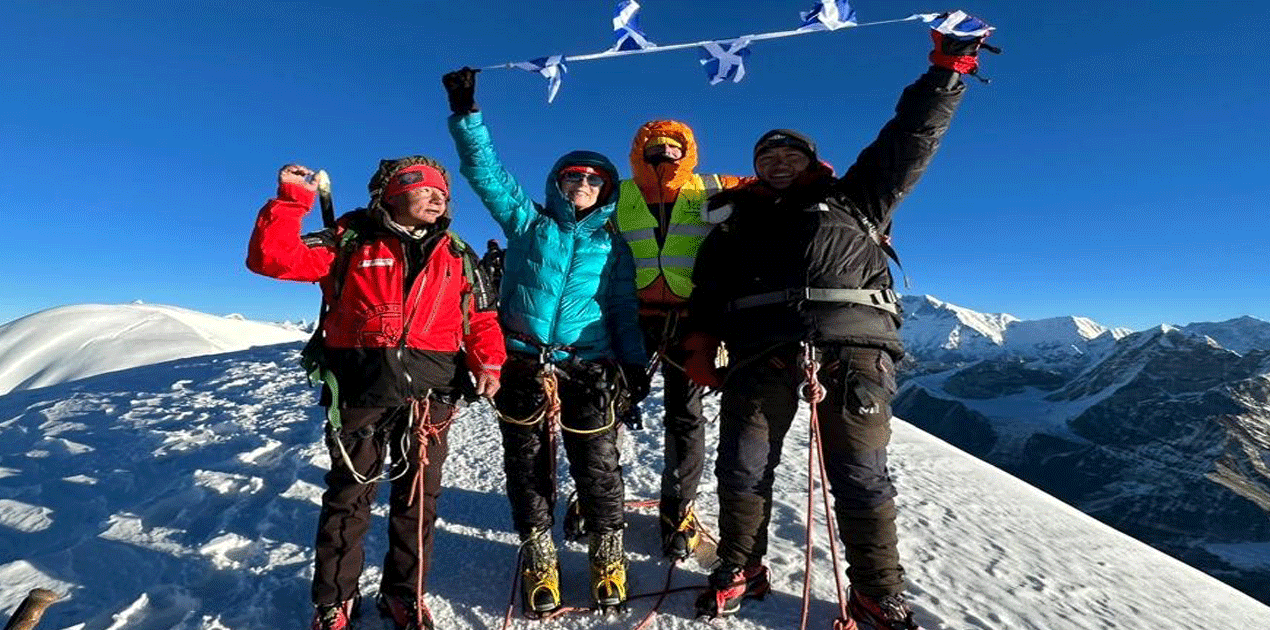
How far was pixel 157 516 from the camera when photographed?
6.05 metres

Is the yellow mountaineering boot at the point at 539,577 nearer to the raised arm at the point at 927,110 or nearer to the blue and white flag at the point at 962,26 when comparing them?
the raised arm at the point at 927,110

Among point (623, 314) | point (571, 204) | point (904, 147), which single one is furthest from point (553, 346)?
point (904, 147)

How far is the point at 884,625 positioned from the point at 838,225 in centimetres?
231

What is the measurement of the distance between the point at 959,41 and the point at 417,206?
10.9 ft

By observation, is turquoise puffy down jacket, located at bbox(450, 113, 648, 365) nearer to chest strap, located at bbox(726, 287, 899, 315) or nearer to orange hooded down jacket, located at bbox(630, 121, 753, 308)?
orange hooded down jacket, located at bbox(630, 121, 753, 308)

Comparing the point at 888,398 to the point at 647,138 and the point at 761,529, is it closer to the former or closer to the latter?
the point at 761,529

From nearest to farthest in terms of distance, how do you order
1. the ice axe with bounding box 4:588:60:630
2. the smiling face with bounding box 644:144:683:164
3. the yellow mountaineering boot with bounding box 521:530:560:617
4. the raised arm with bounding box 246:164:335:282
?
the ice axe with bounding box 4:588:60:630 < the raised arm with bounding box 246:164:335:282 < the yellow mountaineering boot with bounding box 521:530:560:617 < the smiling face with bounding box 644:144:683:164

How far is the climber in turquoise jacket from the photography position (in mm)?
4012

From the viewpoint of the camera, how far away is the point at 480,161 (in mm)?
4043

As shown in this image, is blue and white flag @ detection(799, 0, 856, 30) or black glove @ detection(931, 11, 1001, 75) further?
blue and white flag @ detection(799, 0, 856, 30)

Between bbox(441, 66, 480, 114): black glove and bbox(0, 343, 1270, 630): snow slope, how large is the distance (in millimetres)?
3244

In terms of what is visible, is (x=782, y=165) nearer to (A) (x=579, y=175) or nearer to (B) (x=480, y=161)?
(A) (x=579, y=175)

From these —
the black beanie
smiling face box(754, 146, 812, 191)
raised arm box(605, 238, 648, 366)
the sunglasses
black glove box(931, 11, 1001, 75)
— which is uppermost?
black glove box(931, 11, 1001, 75)

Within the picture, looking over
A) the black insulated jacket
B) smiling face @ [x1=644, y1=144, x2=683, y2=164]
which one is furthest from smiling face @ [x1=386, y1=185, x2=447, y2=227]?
the black insulated jacket
